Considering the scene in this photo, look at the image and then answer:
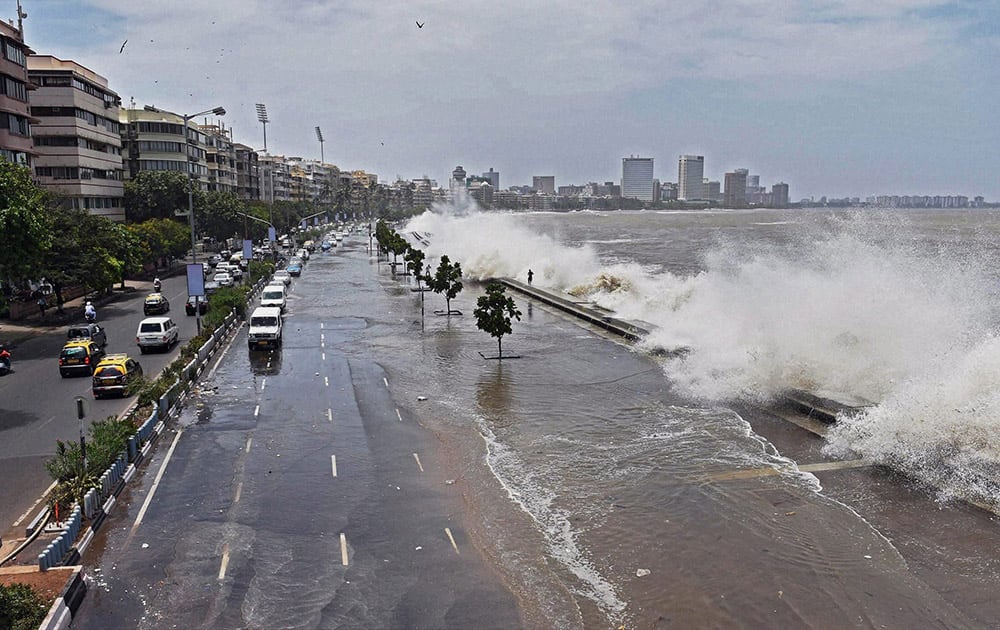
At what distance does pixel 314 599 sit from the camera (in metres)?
11.9

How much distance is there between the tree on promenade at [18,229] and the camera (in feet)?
83.6

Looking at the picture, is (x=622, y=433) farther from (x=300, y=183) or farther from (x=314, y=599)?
(x=300, y=183)

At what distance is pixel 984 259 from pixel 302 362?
263 feet

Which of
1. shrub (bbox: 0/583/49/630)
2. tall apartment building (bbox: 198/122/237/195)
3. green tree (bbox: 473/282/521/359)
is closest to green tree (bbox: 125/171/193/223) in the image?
tall apartment building (bbox: 198/122/237/195)

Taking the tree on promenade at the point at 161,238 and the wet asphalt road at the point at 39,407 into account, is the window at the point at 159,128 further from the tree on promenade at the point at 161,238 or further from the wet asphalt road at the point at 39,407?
the wet asphalt road at the point at 39,407

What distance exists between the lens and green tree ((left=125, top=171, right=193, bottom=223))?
75.9 meters

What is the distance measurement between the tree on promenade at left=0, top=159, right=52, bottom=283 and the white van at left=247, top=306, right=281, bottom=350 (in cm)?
829

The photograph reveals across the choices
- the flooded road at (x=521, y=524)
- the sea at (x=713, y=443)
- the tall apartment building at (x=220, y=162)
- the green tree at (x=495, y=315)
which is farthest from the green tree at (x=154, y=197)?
the flooded road at (x=521, y=524)

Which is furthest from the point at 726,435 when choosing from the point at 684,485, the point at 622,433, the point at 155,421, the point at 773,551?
the point at 155,421

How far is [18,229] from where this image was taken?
85.0ft

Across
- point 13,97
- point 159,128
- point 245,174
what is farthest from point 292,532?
point 245,174

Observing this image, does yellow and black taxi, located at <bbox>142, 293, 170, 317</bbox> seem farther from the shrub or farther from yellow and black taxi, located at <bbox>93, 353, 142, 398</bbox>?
the shrub

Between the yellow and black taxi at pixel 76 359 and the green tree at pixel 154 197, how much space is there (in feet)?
170

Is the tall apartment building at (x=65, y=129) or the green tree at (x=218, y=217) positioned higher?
the tall apartment building at (x=65, y=129)
